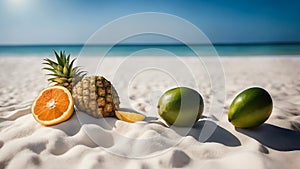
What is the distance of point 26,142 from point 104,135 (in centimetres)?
49

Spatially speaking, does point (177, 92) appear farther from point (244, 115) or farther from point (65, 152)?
point (65, 152)


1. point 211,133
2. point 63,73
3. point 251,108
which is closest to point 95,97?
point 63,73

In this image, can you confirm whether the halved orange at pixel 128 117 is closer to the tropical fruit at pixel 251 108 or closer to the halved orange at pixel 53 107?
the halved orange at pixel 53 107

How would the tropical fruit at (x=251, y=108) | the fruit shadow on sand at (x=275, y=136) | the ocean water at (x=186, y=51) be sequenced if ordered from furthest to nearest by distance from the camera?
the ocean water at (x=186, y=51), the tropical fruit at (x=251, y=108), the fruit shadow on sand at (x=275, y=136)

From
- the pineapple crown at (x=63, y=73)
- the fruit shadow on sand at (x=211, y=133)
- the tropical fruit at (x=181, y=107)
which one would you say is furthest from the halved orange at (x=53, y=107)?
the fruit shadow on sand at (x=211, y=133)

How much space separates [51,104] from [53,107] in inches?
1.3

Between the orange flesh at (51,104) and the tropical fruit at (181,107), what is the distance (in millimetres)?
741

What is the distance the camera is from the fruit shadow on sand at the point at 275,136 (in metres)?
1.71

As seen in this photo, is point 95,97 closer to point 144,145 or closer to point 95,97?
point 95,97

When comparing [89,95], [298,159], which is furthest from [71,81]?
[298,159]

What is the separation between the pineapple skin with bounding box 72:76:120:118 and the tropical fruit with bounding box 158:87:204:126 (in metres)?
0.44

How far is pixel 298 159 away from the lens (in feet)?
5.00

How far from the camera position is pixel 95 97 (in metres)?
2.10

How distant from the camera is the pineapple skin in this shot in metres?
2.10
